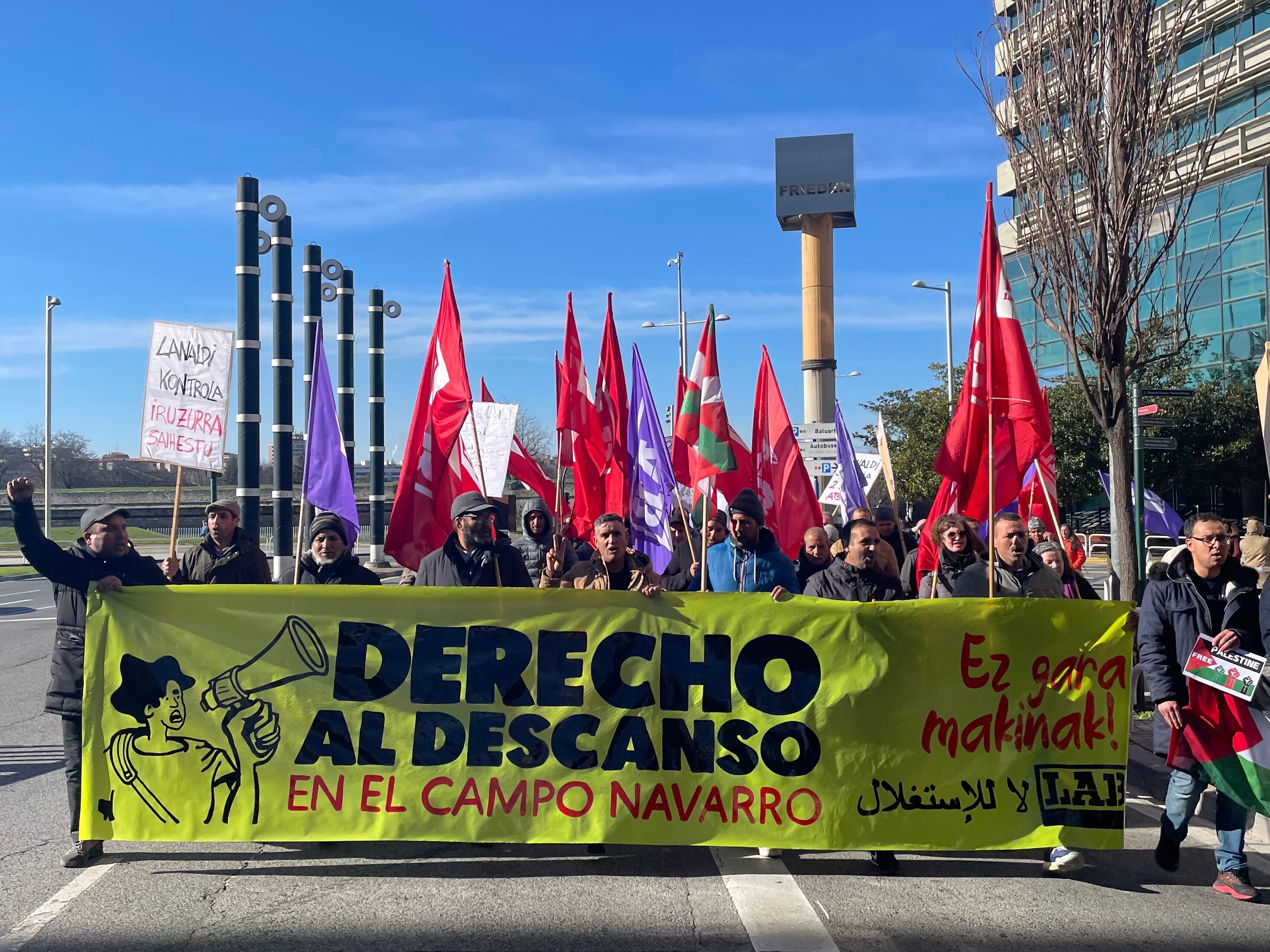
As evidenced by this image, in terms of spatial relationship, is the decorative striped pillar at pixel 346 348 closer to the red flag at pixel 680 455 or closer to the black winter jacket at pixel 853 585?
the red flag at pixel 680 455

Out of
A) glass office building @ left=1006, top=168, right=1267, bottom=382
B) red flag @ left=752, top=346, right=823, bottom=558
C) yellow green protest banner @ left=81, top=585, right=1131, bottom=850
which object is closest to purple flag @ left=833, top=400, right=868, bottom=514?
red flag @ left=752, top=346, right=823, bottom=558

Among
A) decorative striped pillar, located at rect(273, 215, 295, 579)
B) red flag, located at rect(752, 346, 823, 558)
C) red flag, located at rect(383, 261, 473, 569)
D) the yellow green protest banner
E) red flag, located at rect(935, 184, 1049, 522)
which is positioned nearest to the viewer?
the yellow green protest banner

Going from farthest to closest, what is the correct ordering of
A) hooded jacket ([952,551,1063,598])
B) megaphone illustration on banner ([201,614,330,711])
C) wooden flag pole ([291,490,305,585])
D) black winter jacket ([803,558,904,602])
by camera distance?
1. wooden flag pole ([291,490,305,585])
2. black winter jacket ([803,558,904,602])
3. hooded jacket ([952,551,1063,598])
4. megaphone illustration on banner ([201,614,330,711])

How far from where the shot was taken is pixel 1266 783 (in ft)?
15.6

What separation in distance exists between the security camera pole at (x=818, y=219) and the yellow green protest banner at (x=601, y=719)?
22020 mm

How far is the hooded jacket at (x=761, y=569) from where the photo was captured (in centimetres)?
615

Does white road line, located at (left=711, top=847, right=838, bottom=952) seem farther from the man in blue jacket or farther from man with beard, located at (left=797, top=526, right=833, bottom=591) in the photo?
man with beard, located at (left=797, top=526, right=833, bottom=591)

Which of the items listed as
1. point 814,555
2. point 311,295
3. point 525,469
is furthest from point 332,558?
point 311,295

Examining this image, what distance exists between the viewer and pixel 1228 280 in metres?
28.5

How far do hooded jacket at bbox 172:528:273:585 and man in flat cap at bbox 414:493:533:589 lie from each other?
95 centimetres

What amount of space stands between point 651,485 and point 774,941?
5.88 meters

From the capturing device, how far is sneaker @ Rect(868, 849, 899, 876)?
5.00m

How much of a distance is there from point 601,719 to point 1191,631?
105 inches

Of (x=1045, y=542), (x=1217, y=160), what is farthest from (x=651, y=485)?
(x=1217, y=160)
